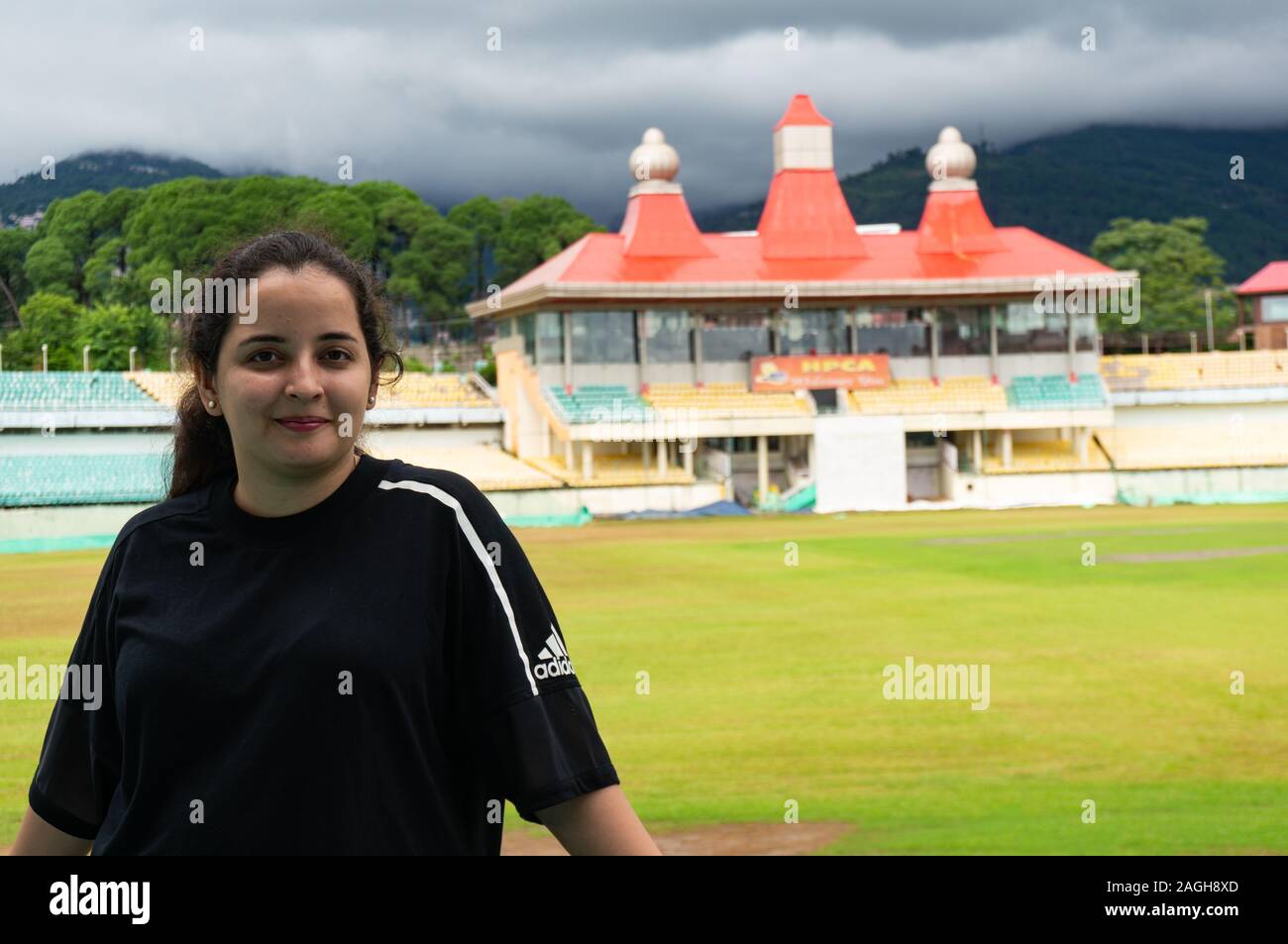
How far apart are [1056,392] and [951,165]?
354 inches

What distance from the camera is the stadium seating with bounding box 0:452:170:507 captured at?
126 feet

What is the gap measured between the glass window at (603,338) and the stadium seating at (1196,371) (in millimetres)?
17859

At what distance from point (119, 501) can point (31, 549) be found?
354cm

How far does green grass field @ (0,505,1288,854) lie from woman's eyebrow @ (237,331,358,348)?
5829 mm

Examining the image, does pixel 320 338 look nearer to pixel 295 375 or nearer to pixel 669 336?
pixel 295 375

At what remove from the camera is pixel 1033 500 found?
4553cm

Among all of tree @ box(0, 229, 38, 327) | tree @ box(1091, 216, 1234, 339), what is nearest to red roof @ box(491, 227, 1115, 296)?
tree @ box(1091, 216, 1234, 339)

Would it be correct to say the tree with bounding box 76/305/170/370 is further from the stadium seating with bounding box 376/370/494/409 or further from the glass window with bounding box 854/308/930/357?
the glass window with bounding box 854/308/930/357

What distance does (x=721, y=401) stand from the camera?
158ft

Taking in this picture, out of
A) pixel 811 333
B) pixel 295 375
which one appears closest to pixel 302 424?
pixel 295 375

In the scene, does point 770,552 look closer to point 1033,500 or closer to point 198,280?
point 1033,500

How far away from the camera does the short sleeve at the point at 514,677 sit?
8.64 feet

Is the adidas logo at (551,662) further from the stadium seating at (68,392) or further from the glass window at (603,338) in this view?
→ the stadium seating at (68,392)
